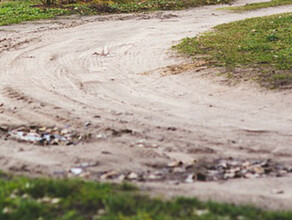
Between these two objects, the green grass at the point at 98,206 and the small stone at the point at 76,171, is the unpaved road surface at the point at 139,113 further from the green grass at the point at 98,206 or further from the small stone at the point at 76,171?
the green grass at the point at 98,206

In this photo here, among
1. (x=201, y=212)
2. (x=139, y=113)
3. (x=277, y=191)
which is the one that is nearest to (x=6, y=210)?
(x=201, y=212)

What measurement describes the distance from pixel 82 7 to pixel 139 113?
1497cm

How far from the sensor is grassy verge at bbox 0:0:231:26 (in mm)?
19859

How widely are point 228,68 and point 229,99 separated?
5.61 ft

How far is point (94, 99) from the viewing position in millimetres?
8680

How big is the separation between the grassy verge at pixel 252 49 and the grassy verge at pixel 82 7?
7.61 meters

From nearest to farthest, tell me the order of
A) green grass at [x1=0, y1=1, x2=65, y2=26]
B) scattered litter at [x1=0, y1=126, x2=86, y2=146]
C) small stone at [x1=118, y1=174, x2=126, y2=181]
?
small stone at [x1=118, y1=174, x2=126, y2=181]
scattered litter at [x1=0, y1=126, x2=86, y2=146]
green grass at [x1=0, y1=1, x2=65, y2=26]

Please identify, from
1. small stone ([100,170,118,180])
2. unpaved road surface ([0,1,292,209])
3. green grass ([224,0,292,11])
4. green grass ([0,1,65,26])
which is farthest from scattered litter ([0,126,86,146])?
green grass ([224,0,292,11])

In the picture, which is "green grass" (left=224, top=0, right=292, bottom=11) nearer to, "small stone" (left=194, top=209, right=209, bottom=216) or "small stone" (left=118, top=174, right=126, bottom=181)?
"small stone" (left=118, top=174, right=126, bottom=181)

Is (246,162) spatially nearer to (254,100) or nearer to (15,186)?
(254,100)

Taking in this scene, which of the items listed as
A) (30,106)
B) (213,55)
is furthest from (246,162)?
(213,55)

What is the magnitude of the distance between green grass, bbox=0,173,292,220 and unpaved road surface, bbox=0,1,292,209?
34 centimetres

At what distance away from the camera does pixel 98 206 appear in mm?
4676

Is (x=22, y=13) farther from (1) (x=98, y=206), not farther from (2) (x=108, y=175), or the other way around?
(1) (x=98, y=206)
